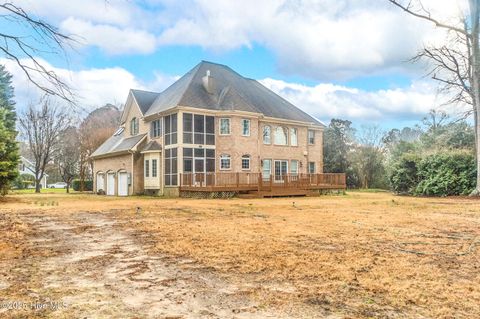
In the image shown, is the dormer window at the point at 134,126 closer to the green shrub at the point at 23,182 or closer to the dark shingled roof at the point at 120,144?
the dark shingled roof at the point at 120,144

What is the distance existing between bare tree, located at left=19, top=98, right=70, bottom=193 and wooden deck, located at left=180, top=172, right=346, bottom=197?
21.5 m

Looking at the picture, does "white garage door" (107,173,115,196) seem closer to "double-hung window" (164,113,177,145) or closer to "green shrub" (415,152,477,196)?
"double-hung window" (164,113,177,145)

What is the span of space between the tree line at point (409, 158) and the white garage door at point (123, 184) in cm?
2069

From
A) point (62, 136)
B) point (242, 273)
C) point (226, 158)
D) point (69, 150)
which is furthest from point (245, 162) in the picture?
point (69, 150)

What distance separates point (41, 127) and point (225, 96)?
2248cm

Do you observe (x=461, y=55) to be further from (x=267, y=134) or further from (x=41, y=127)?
(x=41, y=127)

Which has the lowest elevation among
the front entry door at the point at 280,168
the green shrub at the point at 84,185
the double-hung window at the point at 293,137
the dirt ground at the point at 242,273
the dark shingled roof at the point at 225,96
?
the dirt ground at the point at 242,273

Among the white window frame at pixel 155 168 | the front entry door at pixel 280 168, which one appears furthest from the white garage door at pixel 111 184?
the front entry door at pixel 280 168

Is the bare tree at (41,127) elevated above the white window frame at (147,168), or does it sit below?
above

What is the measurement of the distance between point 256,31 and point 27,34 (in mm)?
13797

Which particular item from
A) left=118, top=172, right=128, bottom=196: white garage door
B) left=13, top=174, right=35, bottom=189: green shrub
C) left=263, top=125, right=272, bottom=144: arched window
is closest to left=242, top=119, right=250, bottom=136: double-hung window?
left=263, top=125, right=272, bottom=144: arched window

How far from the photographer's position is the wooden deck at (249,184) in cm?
2439

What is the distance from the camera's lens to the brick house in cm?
2664

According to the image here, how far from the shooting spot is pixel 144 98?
32.1 m
